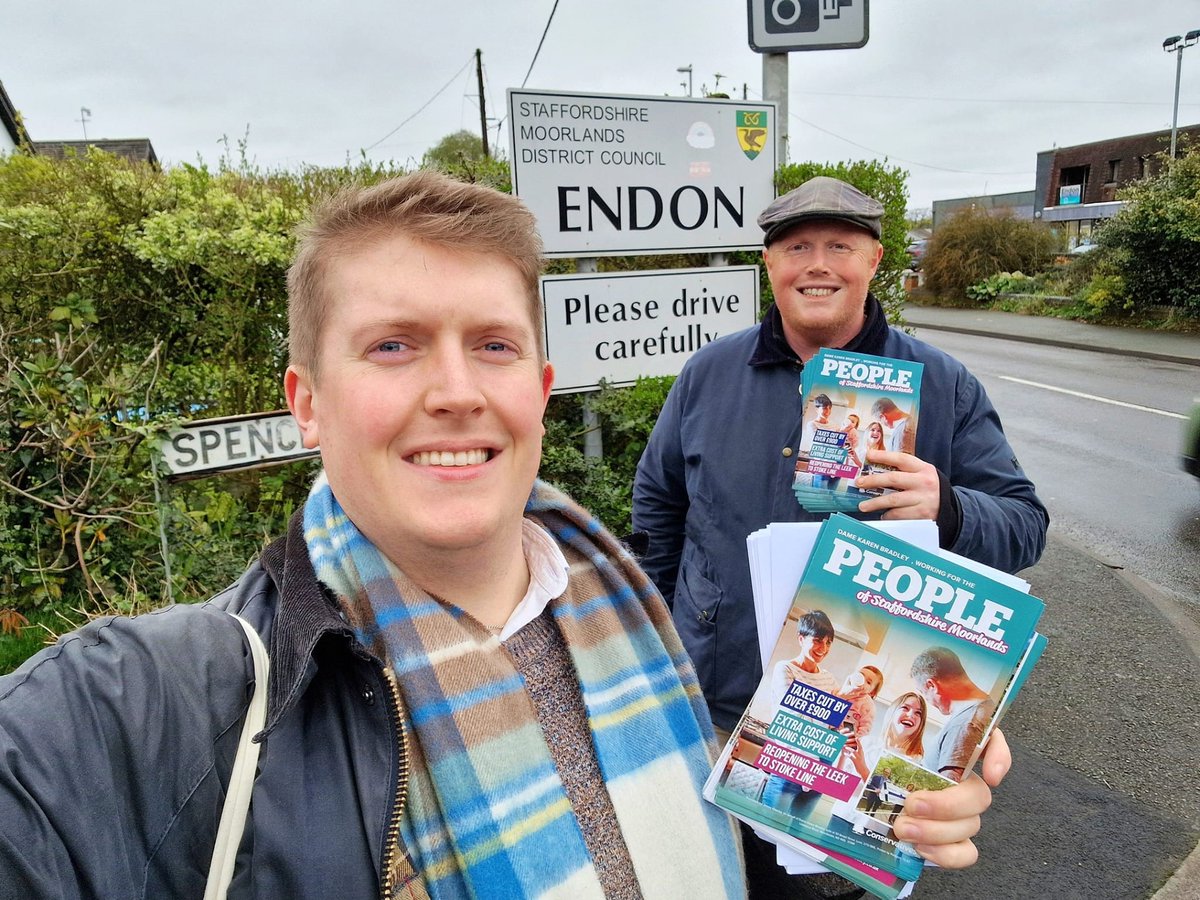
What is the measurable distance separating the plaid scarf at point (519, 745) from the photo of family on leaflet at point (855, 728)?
114 millimetres

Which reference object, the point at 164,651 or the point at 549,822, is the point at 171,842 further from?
the point at 549,822

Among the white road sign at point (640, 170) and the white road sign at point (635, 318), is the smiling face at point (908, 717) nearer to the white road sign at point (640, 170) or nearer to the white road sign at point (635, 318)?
the white road sign at point (635, 318)

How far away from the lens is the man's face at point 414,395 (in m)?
1.05

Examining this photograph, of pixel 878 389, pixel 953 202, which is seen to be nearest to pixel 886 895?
pixel 878 389

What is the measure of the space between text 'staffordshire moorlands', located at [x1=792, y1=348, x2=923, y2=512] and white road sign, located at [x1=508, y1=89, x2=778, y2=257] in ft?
6.72

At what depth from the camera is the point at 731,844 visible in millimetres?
1296

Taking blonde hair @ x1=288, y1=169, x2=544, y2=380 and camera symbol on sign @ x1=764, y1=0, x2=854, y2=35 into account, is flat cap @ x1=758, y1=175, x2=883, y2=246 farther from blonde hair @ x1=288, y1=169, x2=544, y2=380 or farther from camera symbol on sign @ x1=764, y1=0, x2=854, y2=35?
camera symbol on sign @ x1=764, y1=0, x2=854, y2=35

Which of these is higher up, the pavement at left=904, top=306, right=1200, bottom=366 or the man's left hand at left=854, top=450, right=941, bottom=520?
the man's left hand at left=854, top=450, right=941, bottom=520

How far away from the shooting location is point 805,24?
400 centimetres

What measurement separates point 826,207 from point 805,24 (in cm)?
255

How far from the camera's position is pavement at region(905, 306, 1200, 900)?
2.75 meters

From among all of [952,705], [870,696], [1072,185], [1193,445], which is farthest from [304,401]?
[1072,185]

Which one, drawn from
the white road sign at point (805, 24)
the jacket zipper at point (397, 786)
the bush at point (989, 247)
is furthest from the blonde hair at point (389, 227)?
the bush at point (989, 247)

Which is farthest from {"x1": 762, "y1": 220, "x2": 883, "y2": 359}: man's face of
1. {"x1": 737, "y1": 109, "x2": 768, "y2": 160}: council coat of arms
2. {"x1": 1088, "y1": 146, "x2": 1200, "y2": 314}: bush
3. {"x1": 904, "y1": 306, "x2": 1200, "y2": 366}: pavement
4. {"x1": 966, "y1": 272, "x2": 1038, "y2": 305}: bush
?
{"x1": 966, "y1": 272, "x2": 1038, "y2": 305}: bush
